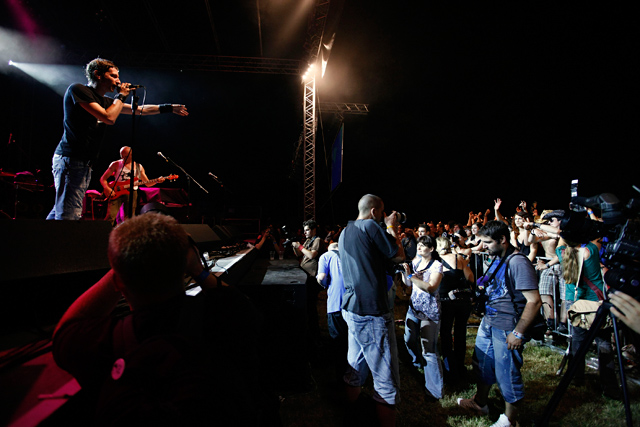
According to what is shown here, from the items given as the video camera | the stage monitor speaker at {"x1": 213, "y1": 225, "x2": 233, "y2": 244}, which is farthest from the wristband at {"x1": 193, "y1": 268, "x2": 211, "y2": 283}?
the stage monitor speaker at {"x1": 213, "y1": 225, "x2": 233, "y2": 244}

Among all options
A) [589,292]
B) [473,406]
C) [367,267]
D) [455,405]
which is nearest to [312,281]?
[367,267]

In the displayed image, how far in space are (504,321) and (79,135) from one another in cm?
467

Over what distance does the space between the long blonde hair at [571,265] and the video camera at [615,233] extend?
2.74 m

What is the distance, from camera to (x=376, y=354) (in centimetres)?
255

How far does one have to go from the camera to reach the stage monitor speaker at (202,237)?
11.0ft

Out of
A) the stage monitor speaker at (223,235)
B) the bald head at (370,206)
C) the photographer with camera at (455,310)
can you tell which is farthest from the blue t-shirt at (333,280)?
the stage monitor speaker at (223,235)

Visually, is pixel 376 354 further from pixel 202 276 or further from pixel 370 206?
pixel 202 276

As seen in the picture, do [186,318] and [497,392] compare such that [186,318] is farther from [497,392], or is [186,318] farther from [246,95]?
[246,95]

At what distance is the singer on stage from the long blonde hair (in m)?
6.09

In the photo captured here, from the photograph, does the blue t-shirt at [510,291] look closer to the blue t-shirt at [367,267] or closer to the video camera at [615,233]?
the video camera at [615,233]

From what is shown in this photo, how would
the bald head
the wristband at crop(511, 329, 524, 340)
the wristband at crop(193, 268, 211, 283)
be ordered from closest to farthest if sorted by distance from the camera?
the wristband at crop(193, 268, 211, 283)
the wristband at crop(511, 329, 524, 340)
the bald head

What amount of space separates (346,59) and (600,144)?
14265 mm

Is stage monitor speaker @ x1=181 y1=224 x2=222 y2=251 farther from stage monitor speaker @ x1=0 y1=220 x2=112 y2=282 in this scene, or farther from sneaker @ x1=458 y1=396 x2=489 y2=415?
sneaker @ x1=458 y1=396 x2=489 y2=415

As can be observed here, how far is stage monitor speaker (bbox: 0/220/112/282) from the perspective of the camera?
146cm
